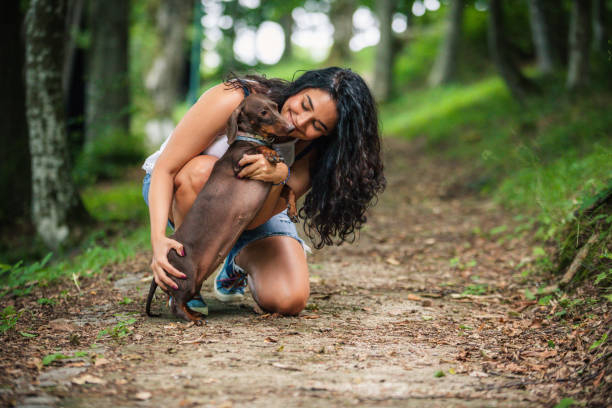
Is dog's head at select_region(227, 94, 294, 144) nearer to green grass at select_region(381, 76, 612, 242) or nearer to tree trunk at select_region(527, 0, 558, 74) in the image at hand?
green grass at select_region(381, 76, 612, 242)

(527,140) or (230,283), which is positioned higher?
(527,140)

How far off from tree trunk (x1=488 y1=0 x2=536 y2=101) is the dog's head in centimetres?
824

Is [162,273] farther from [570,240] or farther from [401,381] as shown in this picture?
[570,240]

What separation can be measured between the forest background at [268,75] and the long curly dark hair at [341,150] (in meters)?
0.53

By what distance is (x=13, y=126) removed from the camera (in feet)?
22.4

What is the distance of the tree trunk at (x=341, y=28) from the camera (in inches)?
950

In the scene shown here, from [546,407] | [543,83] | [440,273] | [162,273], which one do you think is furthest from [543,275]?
[543,83]

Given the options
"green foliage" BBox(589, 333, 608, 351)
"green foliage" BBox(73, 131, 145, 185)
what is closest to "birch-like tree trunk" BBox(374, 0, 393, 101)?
"green foliage" BBox(73, 131, 145, 185)

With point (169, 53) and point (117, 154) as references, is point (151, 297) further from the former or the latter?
point (169, 53)

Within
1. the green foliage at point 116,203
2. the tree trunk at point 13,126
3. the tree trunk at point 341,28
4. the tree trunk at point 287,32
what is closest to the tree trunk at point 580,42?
the green foliage at point 116,203

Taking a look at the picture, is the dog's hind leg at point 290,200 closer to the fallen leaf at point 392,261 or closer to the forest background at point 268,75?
the forest background at point 268,75

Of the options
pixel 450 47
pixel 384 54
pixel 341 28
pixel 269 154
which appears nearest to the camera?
pixel 269 154

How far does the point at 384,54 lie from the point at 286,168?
16.5 m

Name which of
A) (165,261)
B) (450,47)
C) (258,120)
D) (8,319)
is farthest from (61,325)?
(450,47)
